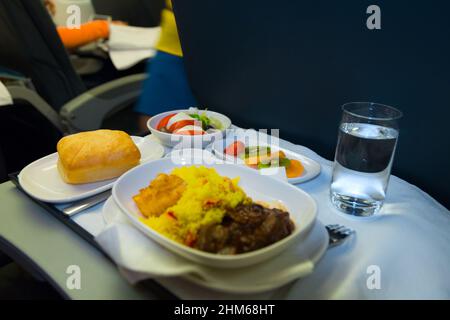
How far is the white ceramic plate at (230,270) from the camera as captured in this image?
0.47 meters

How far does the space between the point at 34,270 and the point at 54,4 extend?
2.51 meters

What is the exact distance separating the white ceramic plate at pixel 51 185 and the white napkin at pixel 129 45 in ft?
3.89

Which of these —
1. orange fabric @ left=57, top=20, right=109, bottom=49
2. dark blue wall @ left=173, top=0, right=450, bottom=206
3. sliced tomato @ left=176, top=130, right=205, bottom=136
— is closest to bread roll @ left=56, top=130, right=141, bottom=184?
sliced tomato @ left=176, top=130, right=205, bottom=136

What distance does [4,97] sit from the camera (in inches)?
49.8

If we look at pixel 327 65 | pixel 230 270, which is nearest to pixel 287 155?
pixel 327 65

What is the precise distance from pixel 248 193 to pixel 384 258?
0.27m

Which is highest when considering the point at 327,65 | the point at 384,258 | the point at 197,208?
the point at 327,65

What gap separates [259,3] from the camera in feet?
2.96

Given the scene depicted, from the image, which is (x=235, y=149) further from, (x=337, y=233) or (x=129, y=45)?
(x=129, y=45)

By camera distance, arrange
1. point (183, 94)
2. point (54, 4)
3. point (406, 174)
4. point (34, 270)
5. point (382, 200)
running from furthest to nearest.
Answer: point (54, 4), point (183, 94), point (406, 174), point (382, 200), point (34, 270)

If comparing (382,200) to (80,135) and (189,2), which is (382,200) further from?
(189,2)

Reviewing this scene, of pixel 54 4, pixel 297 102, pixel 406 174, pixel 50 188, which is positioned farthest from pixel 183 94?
pixel 54 4

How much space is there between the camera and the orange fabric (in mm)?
1968

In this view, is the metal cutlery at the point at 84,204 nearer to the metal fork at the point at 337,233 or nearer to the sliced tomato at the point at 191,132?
the sliced tomato at the point at 191,132
